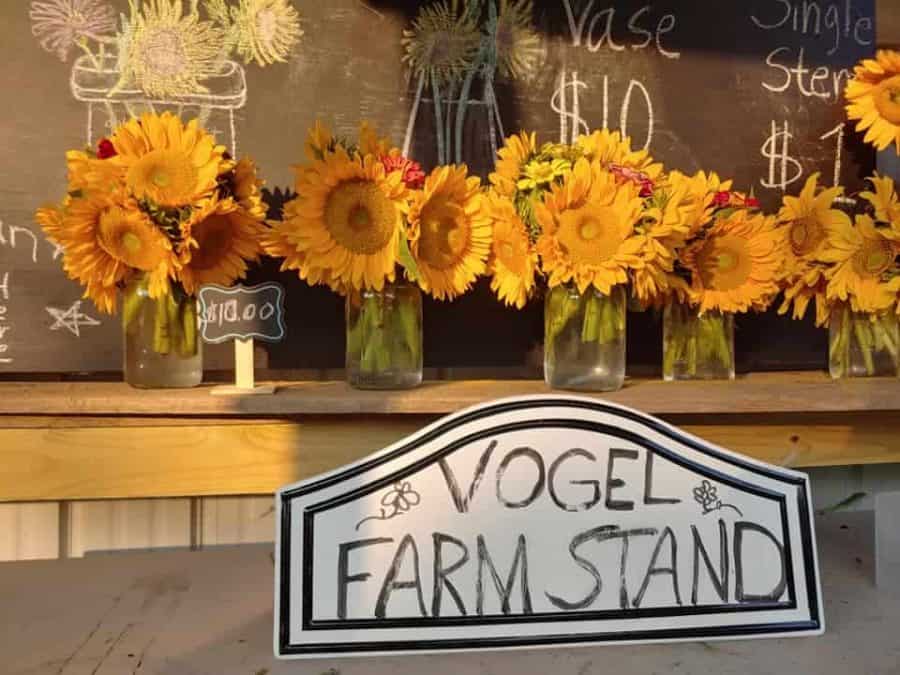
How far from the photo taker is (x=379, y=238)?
87 cm

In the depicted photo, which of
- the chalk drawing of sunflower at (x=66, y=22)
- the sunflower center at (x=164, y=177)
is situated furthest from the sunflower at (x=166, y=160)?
the chalk drawing of sunflower at (x=66, y=22)

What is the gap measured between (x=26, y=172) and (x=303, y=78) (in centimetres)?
37

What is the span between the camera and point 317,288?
1.04 metres

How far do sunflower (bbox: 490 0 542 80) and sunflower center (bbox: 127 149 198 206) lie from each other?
453 millimetres

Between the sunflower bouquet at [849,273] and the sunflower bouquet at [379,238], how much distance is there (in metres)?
0.45

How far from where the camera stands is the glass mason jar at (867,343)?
104cm

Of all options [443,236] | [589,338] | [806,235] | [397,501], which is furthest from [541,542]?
[806,235]

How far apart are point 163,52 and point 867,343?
101cm

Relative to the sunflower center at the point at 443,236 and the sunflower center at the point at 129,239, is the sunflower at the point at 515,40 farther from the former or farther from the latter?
the sunflower center at the point at 129,239

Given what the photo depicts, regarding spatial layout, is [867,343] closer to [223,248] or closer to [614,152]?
[614,152]

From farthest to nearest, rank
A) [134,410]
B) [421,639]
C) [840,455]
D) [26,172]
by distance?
[840,455]
[26,172]
[134,410]
[421,639]

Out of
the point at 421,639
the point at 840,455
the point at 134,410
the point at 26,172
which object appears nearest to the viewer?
the point at 421,639

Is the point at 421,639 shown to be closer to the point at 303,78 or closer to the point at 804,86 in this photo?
the point at 303,78

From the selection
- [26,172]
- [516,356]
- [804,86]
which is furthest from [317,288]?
[804,86]
